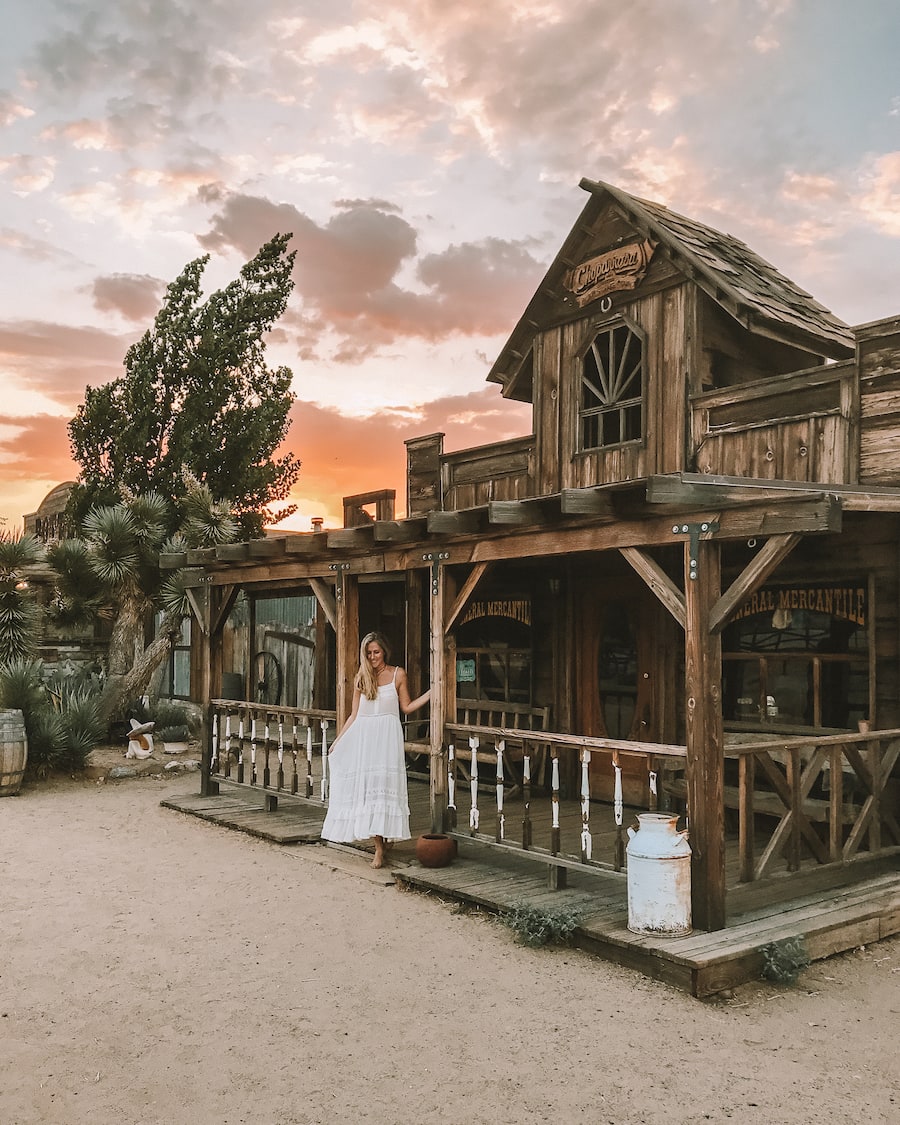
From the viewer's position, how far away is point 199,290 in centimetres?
2389

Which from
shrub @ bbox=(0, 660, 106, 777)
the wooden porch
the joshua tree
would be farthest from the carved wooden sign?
shrub @ bbox=(0, 660, 106, 777)

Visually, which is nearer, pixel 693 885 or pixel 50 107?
pixel 693 885

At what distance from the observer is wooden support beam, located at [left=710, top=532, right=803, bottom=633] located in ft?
17.1

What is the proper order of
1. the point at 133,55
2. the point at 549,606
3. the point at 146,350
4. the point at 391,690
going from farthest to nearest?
the point at 146,350
the point at 549,606
the point at 133,55
the point at 391,690

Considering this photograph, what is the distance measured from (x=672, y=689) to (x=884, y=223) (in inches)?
248

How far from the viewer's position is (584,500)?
5793 millimetres

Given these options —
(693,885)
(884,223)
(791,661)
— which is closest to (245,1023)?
(693,885)

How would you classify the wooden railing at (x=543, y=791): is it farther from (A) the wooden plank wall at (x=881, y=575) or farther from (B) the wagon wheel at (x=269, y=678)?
(B) the wagon wheel at (x=269, y=678)

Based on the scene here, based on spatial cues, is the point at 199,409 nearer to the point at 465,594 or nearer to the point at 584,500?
the point at 465,594

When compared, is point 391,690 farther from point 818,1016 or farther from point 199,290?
point 199,290

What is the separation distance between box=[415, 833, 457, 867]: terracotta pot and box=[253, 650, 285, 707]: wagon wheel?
1046cm

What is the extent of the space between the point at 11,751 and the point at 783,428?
964 cm

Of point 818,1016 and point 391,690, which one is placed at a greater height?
point 391,690

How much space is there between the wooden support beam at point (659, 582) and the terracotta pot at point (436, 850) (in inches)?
110
